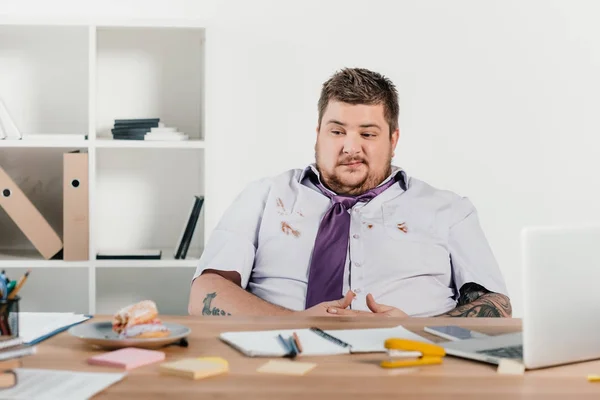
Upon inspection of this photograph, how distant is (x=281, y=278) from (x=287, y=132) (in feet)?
3.63

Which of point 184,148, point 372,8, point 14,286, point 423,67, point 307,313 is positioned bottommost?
point 307,313

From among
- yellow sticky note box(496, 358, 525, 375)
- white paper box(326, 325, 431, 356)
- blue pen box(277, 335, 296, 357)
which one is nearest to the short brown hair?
white paper box(326, 325, 431, 356)

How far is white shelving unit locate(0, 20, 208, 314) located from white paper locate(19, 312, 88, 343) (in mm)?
1575

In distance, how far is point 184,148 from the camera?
11.0ft

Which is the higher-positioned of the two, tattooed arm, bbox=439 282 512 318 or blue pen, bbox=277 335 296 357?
blue pen, bbox=277 335 296 357

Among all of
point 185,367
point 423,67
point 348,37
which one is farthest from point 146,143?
point 185,367

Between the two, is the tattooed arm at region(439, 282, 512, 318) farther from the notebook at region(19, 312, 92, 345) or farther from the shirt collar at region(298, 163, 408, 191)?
the notebook at region(19, 312, 92, 345)

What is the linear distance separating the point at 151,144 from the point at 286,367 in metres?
2.01

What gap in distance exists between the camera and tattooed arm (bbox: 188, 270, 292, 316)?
238 cm

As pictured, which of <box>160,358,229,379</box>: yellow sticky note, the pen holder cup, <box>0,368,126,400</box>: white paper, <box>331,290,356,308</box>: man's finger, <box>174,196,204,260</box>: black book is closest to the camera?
<box>0,368,126,400</box>: white paper

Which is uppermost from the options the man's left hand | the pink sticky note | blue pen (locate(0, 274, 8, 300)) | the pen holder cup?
blue pen (locate(0, 274, 8, 300))

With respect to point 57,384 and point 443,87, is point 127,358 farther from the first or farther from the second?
point 443,87

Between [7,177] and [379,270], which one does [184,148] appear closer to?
[7,177]

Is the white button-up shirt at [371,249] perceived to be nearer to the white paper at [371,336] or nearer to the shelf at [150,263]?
the shelf at [150,263]
